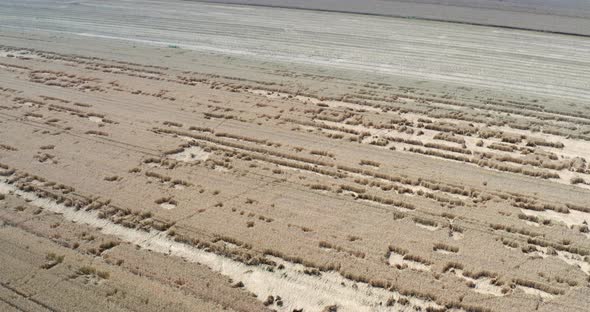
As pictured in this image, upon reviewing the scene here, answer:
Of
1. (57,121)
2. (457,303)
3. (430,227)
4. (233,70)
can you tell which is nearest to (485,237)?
(430,227)

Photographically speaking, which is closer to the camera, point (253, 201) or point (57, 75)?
point (253, 201)

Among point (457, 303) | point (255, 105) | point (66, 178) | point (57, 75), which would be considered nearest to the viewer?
point (457, 303)

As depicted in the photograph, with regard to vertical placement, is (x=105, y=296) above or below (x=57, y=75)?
below

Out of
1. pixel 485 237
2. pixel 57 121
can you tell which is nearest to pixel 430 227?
pixel 485 237

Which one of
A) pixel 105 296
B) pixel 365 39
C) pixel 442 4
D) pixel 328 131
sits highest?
pixel 442 4

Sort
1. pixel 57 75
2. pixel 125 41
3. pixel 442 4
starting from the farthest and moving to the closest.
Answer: pixel 442 4 < pixel 125 41 < pixel 57 75

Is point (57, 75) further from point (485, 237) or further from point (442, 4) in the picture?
point (442, 4)
